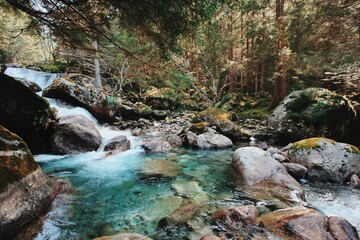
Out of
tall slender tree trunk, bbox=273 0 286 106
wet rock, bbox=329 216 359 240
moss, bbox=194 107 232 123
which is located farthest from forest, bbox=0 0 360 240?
tall slender tree trunk, bbox=273 0 286 106

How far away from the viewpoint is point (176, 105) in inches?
810

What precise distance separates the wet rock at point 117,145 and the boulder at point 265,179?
4414 millimetres

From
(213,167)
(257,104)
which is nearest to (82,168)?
(213,167)

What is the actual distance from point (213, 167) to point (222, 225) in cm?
331

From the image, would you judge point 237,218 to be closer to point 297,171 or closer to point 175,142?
point 297,171

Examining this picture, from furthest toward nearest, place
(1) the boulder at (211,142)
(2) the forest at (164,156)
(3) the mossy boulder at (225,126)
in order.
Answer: (3) the mossy boulder at (225,126) < (1) the boulder at (211,142) < (2) the forest at (164,156)

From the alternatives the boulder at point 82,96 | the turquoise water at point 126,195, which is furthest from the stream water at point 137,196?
the boulder at point 82,96

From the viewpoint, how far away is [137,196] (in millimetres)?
4863

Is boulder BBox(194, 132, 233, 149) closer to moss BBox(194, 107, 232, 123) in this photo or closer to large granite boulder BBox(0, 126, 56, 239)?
moss BBox(194, 107, 232, 123)

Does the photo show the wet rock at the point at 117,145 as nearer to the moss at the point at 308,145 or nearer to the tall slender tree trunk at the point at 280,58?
the moss at the point at 308,145

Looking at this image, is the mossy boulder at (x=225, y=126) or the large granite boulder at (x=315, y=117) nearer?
the large granite boulder at (x=315, y=117)

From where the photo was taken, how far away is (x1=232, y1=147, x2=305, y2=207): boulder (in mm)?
4683

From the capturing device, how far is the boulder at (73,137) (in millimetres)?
8055

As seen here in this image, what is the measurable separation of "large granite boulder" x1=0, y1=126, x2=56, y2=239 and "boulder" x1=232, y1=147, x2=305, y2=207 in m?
4.10
